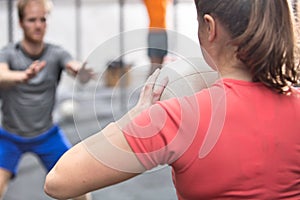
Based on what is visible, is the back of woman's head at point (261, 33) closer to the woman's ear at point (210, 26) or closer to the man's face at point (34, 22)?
the woman's ear at point (210, 26)

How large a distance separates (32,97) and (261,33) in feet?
6.78

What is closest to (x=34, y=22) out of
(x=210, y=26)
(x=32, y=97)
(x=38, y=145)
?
(x=32, y=97)

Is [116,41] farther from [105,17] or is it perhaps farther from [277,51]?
[105,17]

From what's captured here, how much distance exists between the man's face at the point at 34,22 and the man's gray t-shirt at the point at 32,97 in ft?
0.25

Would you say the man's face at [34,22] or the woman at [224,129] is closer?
the woman at [224,129]

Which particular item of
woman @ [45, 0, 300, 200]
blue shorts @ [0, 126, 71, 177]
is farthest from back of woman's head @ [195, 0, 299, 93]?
blue shorts @ [0, 126, 71, 177]

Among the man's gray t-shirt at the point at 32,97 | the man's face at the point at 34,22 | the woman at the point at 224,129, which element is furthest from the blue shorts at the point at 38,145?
the woman at the point at 224,129

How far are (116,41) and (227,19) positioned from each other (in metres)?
0.20

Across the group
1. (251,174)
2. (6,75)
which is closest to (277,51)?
(251,174)

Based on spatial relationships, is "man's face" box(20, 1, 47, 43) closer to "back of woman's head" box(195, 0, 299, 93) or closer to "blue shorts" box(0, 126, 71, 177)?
"blue shorts" box(0, 126, 71, 177)

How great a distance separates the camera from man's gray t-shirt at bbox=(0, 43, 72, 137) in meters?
2.75

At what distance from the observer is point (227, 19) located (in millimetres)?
864

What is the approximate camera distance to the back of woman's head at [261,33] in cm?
85

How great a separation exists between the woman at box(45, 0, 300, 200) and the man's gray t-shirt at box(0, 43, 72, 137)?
1944 mm
